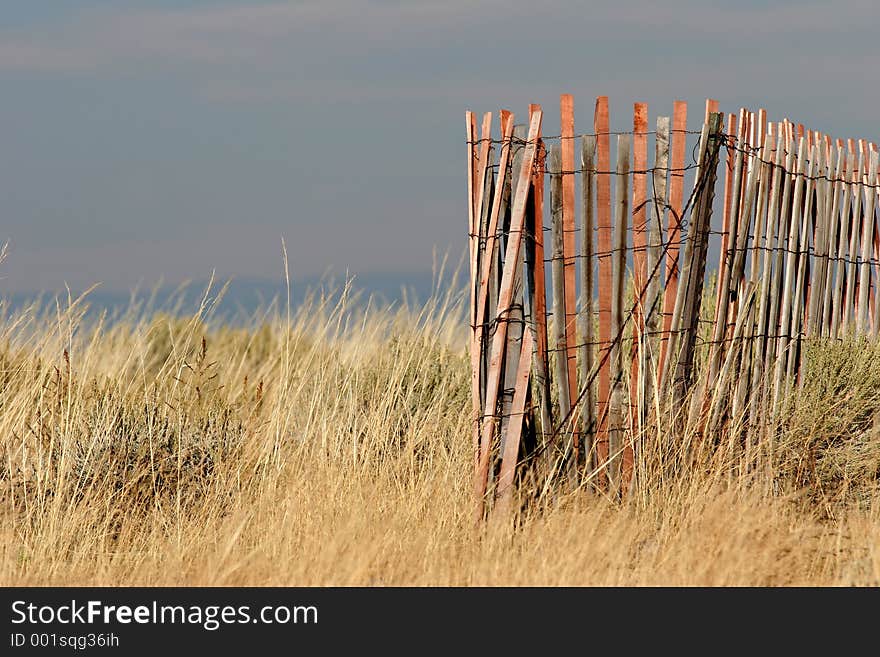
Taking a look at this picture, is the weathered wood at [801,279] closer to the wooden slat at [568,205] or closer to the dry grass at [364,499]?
the dry grass at [364,499]

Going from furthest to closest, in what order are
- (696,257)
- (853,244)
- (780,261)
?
(853,244)
(780,261)
(696,257)

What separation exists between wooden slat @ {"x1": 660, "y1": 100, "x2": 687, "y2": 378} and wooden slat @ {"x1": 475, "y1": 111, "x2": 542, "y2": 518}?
2.36 feet

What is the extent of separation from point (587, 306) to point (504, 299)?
43cm

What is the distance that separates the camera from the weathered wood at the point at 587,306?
16.2 ft

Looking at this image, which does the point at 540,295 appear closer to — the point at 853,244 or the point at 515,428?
the point at 515,428

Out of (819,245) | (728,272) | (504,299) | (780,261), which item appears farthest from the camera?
(819,245)

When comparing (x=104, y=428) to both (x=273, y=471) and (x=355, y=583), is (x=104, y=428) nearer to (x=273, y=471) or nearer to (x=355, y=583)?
(x=273, y=471)

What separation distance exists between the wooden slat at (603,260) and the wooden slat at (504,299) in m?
0.32

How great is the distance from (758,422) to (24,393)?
15.9 feet

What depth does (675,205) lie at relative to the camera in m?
5.02

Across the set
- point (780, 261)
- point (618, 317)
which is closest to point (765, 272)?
point (780, 261)

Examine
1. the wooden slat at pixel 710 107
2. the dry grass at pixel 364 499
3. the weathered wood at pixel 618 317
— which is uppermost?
the wooden slat at pixel 710 107

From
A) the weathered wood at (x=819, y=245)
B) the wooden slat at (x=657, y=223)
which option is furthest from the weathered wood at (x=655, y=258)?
the weathered wood at (x=819, y=245)

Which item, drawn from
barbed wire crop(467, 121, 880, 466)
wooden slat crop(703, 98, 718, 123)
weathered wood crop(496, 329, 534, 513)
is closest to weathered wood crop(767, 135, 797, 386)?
barbed wire crop(467, 121, 880, 466)
